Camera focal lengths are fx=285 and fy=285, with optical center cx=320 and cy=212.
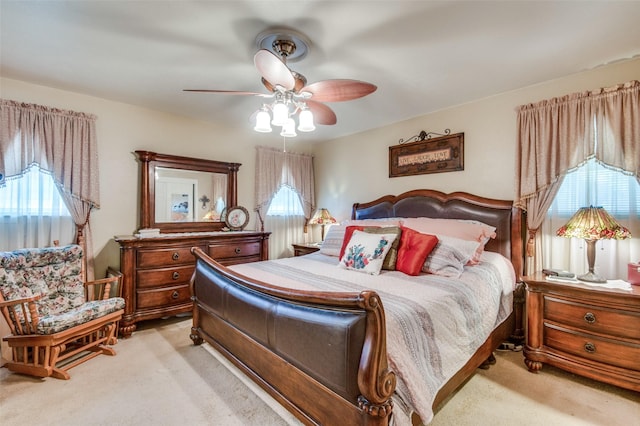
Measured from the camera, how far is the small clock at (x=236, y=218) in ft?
12.9

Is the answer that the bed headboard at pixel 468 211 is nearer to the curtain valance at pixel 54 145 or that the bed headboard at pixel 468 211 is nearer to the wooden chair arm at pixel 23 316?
→ the curtain valance at pixel 54 145

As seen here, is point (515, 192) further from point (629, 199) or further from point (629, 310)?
point (629, 310)

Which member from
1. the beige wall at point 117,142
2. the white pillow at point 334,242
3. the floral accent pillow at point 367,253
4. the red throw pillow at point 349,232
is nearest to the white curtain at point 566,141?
the floral accent pillow at point 367,253

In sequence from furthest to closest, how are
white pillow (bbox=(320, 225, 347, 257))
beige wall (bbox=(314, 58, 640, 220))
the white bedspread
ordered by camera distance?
white pillow (bbox=(320, 225, 347, 257)), beige wall (bbox=(314, 58, 640, 220)), the white bedspread

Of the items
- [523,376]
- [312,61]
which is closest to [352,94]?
[312,61]

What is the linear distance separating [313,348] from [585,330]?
6.71 feet

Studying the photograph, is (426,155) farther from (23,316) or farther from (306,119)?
(23,316)

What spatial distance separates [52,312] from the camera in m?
2.46

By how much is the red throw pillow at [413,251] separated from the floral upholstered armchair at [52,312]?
2.51 m

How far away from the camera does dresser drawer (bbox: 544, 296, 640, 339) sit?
1866 mm

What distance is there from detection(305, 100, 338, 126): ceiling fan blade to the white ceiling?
330 millimetres

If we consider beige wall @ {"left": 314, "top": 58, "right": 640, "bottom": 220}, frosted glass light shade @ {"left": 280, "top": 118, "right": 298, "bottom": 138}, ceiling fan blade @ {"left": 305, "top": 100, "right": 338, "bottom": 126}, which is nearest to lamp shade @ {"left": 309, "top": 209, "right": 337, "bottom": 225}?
beige wall @ {"left": 314, "top": 58, "right": 640, "bottom": 220}

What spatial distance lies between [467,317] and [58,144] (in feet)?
12.7

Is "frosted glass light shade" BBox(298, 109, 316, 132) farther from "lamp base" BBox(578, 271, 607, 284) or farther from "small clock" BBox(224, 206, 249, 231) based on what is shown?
"lamp base" BBox(578, 271, 607, 284)
